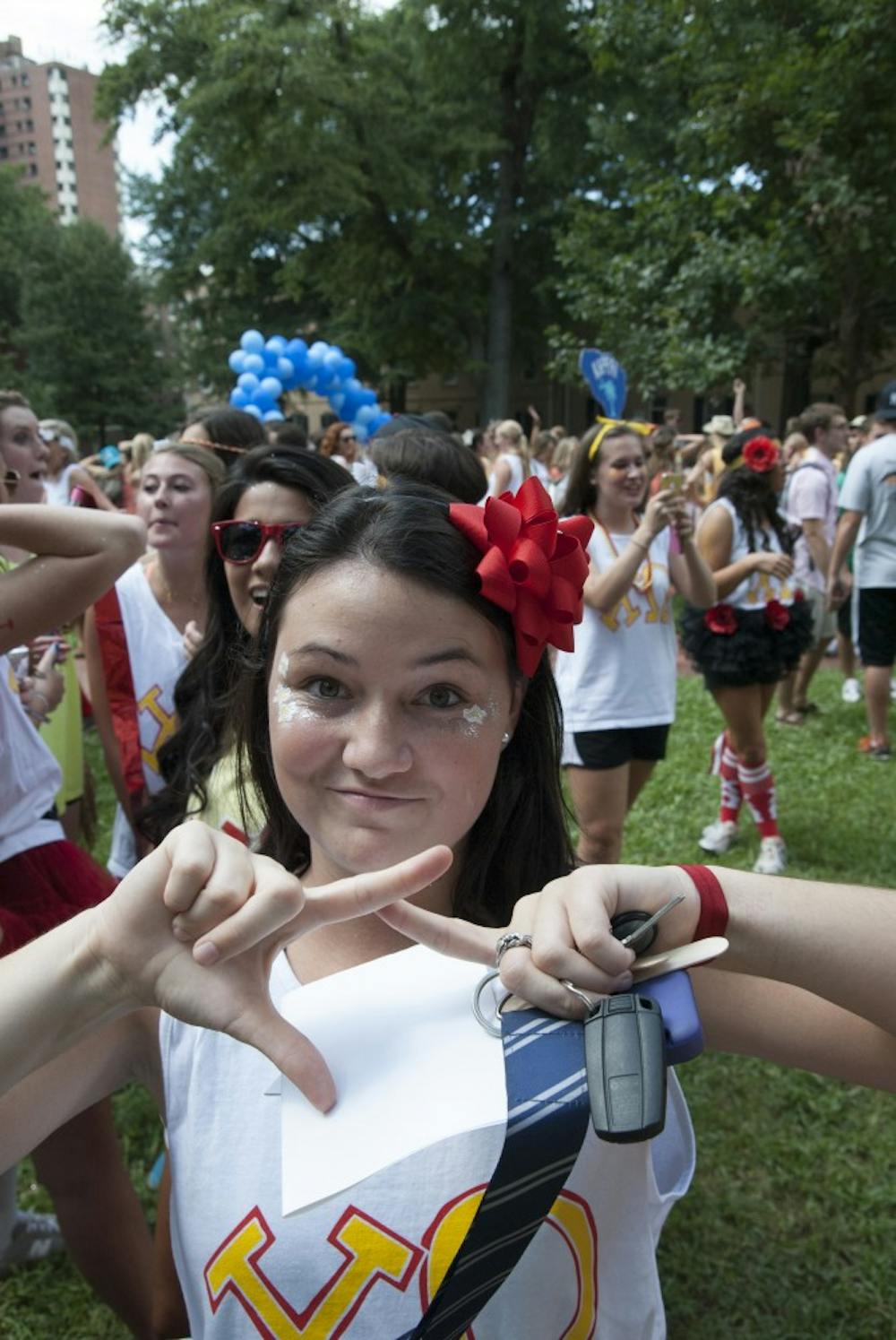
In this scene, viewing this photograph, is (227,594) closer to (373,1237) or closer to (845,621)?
(373,1237)

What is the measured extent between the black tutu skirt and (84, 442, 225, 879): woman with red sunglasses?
7.95ft

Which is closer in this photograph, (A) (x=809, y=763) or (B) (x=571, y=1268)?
(B) (x=571, y=1268)

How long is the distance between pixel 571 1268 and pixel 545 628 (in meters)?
0.76

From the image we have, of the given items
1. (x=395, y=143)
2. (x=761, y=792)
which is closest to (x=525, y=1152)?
(x=761, y=792)

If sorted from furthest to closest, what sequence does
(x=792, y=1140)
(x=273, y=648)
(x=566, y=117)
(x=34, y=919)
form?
(x=566, y=117)
(x=792, y=1140)
(x=34, y=919)
(x=273, y=648)

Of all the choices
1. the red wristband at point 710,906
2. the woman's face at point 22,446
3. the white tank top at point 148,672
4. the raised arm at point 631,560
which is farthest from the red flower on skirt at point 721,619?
the red wristband at point 710,906

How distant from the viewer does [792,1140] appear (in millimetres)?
2861

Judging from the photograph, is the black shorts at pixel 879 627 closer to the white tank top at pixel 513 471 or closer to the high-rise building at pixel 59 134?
the white tank top at pixel 513 471

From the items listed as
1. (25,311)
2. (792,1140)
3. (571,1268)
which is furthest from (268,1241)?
(25,311)

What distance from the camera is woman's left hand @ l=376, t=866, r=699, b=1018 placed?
0.83 m

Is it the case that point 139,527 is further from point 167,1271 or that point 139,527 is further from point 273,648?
point 167,1271

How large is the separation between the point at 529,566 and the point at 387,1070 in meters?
0.64

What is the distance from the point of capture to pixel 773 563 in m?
4.33

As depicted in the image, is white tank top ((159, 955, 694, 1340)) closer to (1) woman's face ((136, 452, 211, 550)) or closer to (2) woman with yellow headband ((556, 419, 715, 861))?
(1) woman's face ((136, 452, 211, 550))
